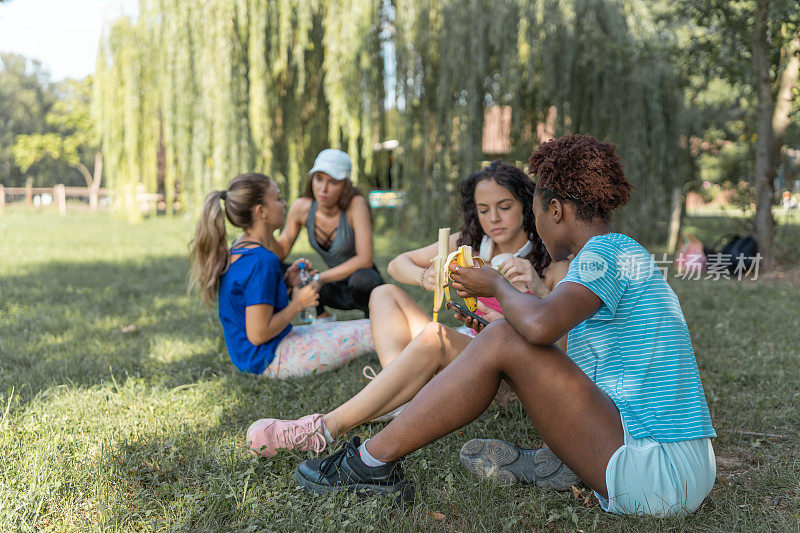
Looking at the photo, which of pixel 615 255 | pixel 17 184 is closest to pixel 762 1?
pixel 615 255

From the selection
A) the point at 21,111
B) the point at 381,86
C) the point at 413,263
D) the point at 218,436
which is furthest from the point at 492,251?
the point at 21,111

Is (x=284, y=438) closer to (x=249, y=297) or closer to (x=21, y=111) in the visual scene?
(x=249, y=297)

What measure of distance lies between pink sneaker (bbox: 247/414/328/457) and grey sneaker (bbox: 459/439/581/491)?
0.62 m

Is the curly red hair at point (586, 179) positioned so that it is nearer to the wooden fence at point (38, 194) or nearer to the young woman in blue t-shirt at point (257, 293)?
the young woman in blue t-shirt at point (257, 293)

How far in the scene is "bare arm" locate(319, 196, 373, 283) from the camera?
4.46 m

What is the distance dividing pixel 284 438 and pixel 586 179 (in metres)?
1.63

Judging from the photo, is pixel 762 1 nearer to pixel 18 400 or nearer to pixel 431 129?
pixel 431 129

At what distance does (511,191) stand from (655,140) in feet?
29.1

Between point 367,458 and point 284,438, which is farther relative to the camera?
point 284,438

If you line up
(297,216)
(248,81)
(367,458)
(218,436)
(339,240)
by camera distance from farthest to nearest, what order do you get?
(248,81) < (297,216) < (339,240) < (218,436) < (367,458)

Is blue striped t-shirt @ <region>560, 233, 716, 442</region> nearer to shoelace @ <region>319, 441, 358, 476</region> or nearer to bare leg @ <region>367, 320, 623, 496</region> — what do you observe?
bare leg @ <region>367, 320, 623, 496</region>

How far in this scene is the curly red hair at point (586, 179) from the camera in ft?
6.88

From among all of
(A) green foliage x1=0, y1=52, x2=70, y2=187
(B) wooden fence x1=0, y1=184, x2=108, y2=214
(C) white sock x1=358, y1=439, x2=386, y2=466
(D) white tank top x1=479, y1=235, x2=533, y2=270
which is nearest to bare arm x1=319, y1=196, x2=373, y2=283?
(D) white tank top x1=479, y1=235, x2=533, y2=270

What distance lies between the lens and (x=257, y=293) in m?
3.30
